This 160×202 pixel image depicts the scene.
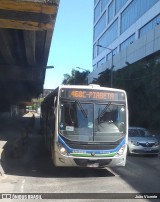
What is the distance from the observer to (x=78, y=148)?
13070 mm

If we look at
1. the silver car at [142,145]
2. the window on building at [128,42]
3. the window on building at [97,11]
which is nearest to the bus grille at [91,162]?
the silver car at [142,145]

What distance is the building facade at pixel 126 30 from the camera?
55.2 meters

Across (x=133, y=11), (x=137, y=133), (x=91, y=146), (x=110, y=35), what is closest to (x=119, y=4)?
(x=110, y=35)

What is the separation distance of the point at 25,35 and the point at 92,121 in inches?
428

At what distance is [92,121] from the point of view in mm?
13500

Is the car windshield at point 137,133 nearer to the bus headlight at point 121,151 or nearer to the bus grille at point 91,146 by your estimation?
the bus headlight at point 121,151

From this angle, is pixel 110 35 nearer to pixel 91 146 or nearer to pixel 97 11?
pixel 97 11

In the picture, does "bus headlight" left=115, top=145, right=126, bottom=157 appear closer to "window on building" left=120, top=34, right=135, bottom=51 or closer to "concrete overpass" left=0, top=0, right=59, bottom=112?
"concrete overpass" left=0, top=0, right=59, bottom=112

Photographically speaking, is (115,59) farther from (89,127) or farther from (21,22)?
(89,127)

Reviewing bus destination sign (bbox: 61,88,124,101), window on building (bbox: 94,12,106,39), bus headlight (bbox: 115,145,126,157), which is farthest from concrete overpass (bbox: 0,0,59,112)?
window on building (bbox: 94,12,106,39)

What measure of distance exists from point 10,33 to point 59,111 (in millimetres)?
11908

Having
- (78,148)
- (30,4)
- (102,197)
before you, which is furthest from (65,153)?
(30,4)

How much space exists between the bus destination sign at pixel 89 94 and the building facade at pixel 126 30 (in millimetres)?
34850

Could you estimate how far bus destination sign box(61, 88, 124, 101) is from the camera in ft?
45.1
